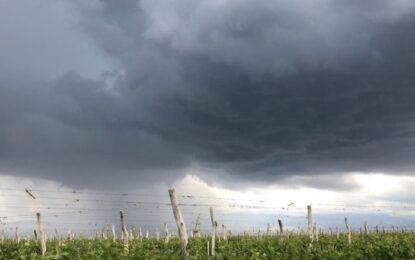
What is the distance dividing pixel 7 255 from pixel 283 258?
49.8ft

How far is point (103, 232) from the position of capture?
59469 mm

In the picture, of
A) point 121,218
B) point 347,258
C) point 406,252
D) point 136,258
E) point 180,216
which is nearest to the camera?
point 180,216

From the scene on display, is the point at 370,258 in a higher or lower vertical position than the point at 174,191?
lower

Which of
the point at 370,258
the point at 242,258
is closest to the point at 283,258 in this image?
the point at 242,258

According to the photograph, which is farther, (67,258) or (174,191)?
(67,258)

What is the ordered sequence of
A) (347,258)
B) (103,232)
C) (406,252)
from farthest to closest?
1. (103,232)
2. (406,252)
3. (347,258)

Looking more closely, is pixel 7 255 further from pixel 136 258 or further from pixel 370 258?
pixel 370 258

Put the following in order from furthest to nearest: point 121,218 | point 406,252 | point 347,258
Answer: point 121,218 < point 406,252 < point 347,258

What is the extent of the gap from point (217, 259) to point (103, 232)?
39.0 meters

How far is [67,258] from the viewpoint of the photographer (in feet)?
81.7

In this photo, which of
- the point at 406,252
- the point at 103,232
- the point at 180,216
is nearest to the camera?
the point at 180,216

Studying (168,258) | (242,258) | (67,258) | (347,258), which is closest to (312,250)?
(347,258)

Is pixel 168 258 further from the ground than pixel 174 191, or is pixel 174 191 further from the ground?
pixel 174 191

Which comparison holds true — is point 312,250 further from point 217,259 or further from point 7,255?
point 7,255
